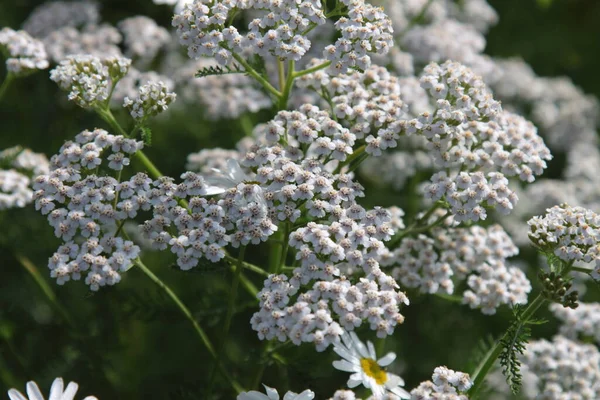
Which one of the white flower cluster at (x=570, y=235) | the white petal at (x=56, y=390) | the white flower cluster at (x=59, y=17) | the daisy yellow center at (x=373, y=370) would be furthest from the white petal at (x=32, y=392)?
the white flower cluster at (x=59, y=17)

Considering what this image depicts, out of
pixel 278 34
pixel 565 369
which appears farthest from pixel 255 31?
pixel 565 369

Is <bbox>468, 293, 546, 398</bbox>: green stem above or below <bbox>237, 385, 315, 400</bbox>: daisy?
above

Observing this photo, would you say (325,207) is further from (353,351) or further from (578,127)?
→ (578,127)

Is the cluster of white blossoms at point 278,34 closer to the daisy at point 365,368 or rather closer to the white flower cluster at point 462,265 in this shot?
the white flower cluster at point 462,265

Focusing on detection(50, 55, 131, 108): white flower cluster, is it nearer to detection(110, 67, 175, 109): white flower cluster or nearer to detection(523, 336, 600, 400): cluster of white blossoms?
detection(110, 67, 175, 109): white flower cluster

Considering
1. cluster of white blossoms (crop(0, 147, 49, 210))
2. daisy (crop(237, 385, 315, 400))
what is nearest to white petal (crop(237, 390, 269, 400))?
daisy (crop(237, 385, 315, 400))
